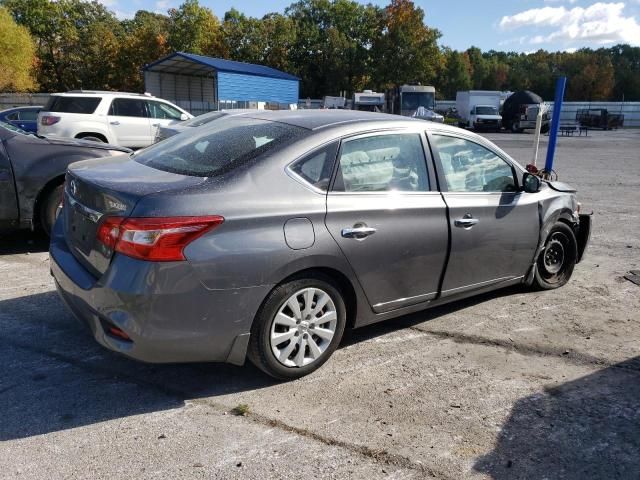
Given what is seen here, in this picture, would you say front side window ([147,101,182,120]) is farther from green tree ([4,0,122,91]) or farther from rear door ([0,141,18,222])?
green tree ([4,0,122,91])

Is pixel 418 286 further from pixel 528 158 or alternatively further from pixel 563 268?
pixel 528 158

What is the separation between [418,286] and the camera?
156 inches

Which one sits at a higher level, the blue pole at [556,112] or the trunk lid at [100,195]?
the blue pole at [556,112]

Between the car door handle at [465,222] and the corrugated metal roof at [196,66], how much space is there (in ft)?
88.7

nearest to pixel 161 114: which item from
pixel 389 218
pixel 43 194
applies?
pixel 43 194

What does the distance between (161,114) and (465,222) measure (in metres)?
12.4

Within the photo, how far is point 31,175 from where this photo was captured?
5.80m

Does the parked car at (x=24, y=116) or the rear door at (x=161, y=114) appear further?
the parked car at (x=24, y=116)

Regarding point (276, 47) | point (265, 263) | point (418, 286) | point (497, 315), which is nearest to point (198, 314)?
point (265, 263)

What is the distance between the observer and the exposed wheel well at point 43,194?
19.4ft

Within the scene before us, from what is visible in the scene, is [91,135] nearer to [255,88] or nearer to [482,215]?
[482,215]

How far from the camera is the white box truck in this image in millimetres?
41688

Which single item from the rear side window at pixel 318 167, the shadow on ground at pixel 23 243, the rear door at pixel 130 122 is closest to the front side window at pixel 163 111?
the rear door at pixel 130 122

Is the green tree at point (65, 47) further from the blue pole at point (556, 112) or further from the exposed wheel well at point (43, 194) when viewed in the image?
the exposed wheel well at point (43, 194)
